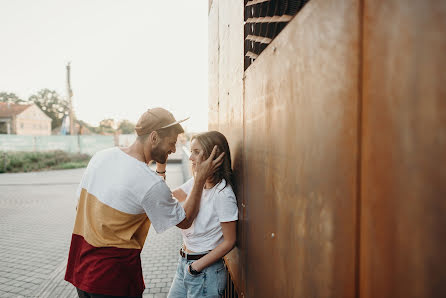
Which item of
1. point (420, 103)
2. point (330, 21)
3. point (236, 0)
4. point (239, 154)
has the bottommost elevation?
point (239, 154)

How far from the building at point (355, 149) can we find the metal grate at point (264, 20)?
0.04 ft

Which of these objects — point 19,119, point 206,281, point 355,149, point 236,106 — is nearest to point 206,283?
point 206,281

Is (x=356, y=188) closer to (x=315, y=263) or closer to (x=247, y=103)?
(x=315, y=263)

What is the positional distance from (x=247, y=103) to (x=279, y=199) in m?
0.77

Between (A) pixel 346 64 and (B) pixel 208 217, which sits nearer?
(A) pixel 346 64

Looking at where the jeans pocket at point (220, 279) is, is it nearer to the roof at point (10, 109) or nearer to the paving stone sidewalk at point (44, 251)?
the paving stone sidewalk at point (44, 251)

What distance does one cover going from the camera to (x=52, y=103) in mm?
82875

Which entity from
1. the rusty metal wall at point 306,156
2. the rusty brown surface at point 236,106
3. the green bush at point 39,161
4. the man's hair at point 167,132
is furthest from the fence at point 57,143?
the rusty metal wall at point 306,156

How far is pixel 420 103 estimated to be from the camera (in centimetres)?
50

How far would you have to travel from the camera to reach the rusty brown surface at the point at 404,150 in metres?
0.46

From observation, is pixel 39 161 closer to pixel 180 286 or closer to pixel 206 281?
→ pixel 180 286

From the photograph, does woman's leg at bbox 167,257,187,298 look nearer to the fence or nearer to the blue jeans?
the blue jeans

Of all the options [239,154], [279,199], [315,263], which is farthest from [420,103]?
[239,154]

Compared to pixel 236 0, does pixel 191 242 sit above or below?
below
